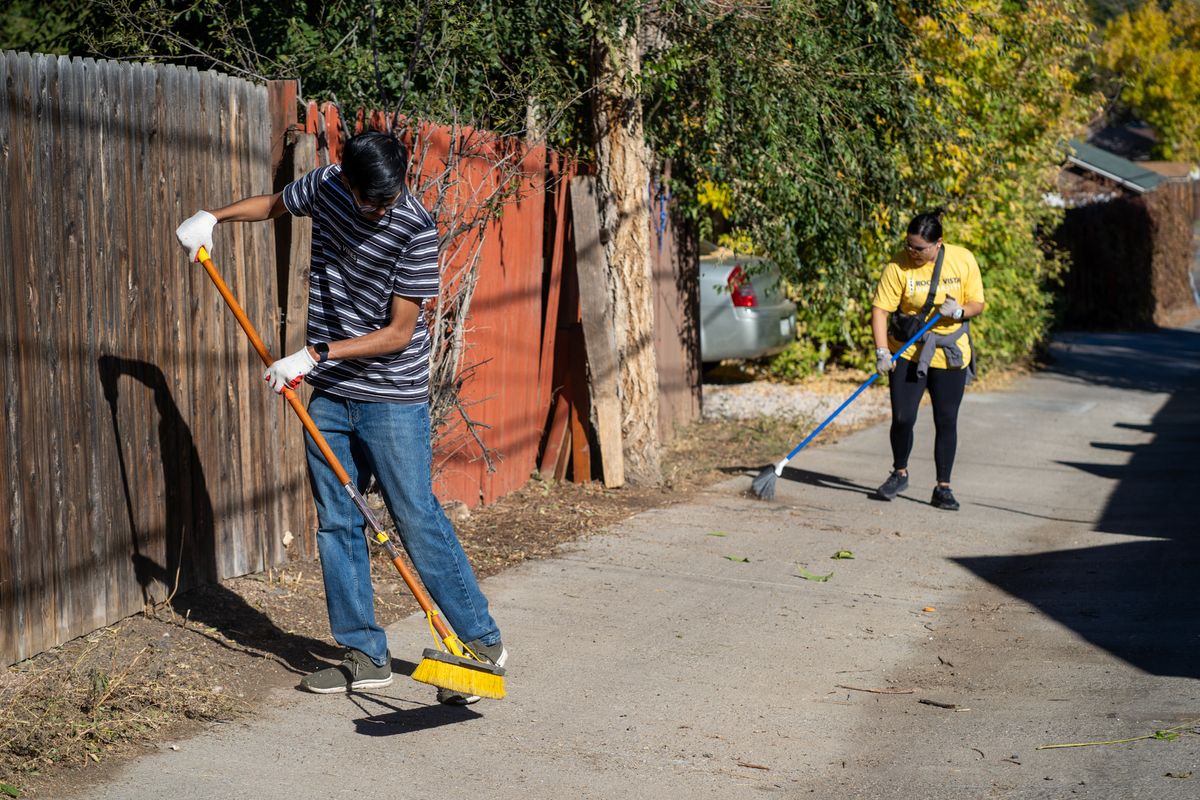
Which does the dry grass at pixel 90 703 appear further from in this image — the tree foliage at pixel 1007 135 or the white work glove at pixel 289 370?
the tree foliage at pixel 1007 135

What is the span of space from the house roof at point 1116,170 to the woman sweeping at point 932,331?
29.7 m

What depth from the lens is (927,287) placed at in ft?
27.9

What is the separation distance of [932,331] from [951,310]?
0.23 meters

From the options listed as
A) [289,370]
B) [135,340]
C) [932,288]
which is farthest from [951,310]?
[289,370]

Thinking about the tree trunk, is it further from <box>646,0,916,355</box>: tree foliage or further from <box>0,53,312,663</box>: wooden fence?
<box>0,53,312,663</box>: wooden fence

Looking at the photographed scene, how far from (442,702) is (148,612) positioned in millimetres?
A: 1387

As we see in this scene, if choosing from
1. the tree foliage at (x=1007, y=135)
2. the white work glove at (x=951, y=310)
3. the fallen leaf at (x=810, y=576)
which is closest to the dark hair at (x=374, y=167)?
the fallen leaf at (x=810, y=576)

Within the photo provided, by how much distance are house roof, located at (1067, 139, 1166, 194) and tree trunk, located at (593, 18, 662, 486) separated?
3026cm

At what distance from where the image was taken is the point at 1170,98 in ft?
166

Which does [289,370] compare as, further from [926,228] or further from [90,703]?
[926,228]

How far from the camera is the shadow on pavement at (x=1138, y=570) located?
5715mm

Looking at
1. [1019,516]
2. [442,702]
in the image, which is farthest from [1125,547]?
[442,702]

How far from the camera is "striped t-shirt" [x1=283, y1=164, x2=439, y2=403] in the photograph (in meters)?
4.48

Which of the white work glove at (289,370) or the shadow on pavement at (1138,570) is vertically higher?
the white work glove at (289,370)
